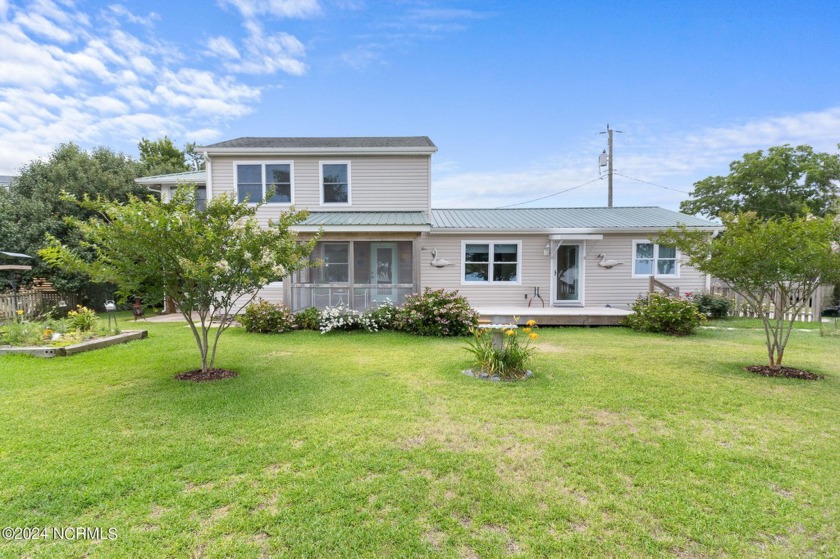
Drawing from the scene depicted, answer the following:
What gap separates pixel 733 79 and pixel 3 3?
21277 mm

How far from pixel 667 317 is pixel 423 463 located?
9312mm

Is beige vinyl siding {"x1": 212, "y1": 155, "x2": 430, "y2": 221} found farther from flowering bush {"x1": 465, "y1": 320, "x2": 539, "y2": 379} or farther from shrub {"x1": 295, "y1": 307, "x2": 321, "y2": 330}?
flowering bush {"x1": 465, "y1": 320, "x2": 539, "y2": 379}

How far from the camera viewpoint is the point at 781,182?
24.6 meters

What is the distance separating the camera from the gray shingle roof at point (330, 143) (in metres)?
12.8

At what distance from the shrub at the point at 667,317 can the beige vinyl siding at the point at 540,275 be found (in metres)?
2.59

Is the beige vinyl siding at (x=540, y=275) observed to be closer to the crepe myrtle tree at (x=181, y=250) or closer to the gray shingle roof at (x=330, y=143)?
the gray shingle roof at (x=330, y=143)

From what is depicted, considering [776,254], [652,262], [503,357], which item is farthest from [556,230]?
→ [503,357]

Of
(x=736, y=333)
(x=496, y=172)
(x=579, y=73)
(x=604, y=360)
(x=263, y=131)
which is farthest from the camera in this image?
(x=496, y=172)

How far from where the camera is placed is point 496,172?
25.1m

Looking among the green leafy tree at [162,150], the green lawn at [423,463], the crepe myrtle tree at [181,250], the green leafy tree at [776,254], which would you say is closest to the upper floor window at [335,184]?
the crepe myrtle tree at [181,250]

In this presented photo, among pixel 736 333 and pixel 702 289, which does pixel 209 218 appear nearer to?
pixel 736 333

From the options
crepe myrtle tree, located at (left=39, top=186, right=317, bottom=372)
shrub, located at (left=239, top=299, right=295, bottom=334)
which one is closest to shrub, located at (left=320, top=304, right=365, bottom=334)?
shrub, located at (left=239, top=299, right=295, bottom=334)

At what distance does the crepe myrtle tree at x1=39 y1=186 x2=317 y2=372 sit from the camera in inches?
191

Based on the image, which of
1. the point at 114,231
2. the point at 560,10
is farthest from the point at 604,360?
the point at 560,10
